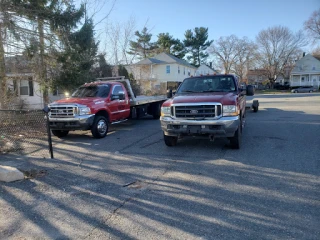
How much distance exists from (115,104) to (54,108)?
231cm

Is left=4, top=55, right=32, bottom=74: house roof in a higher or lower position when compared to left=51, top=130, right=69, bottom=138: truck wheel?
higher

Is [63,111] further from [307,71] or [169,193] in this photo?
[307,71]

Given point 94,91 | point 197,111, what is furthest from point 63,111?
point 197,111

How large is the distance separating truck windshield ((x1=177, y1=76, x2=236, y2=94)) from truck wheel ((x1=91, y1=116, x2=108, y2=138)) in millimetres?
3063

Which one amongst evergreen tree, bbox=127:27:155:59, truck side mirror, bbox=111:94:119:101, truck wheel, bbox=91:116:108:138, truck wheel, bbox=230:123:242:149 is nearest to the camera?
truck wheel, bbox=230:123:242:149

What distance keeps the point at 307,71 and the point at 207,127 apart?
217ft

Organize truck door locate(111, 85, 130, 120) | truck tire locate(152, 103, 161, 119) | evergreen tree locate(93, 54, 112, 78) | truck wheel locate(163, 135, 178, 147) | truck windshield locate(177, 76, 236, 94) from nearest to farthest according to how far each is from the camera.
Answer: truck wheel locate(163, 135, 178, 147) → truck windshield locate(177, 76, 236, 94) → truck door locate(111, 85, 130, 120) → truck tire locate(152, 103, 161, 119) → evergreen tree locate(93, 54, 112, 78)

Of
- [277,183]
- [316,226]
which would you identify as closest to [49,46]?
[277,183]

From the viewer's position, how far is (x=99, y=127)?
8.98m

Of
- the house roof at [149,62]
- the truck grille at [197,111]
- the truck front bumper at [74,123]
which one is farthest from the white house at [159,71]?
the truck grille at [197,111]

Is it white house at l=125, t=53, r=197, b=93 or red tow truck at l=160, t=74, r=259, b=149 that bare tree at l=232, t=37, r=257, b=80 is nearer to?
white house at l=125, t=53, r=197, b=93

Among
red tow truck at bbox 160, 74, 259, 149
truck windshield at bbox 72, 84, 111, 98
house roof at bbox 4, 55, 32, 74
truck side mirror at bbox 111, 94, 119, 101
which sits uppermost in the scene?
house roof at bbox 4, 55, 32, 74

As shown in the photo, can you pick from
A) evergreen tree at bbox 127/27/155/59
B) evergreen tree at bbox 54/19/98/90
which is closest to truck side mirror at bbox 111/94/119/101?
evergreen tree at bbox 54/19/98/90

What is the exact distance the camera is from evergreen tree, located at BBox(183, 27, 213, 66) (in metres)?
61.8
